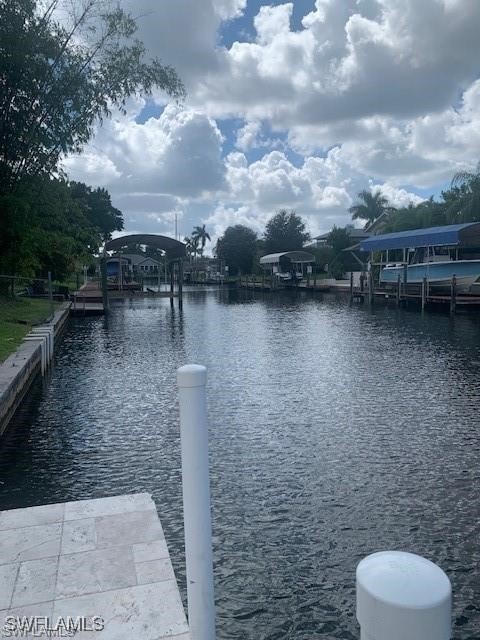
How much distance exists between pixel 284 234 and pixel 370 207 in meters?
14.5

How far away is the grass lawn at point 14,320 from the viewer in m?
12.3

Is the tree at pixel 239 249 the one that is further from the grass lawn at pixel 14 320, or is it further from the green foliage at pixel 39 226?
the grass lawn at pixel 14 320

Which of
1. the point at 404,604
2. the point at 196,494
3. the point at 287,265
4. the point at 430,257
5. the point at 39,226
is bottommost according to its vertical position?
Result: the point at 196,494

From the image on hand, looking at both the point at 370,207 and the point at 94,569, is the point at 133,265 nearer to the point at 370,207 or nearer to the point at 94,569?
the point at 370,207

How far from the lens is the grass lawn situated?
1231 cm

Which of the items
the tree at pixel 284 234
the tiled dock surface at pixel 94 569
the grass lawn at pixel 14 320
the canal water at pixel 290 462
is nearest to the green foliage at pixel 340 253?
the tree at pixel 284 234

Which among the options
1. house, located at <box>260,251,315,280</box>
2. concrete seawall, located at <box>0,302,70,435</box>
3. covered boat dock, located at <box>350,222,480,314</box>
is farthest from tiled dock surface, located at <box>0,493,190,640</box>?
house, located at <box>260,251,315,280</box>

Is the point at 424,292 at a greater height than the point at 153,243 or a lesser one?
lesser

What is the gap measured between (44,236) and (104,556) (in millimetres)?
19086

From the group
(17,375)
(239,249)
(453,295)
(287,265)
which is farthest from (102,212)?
(17,375)

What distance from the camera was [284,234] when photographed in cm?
6881

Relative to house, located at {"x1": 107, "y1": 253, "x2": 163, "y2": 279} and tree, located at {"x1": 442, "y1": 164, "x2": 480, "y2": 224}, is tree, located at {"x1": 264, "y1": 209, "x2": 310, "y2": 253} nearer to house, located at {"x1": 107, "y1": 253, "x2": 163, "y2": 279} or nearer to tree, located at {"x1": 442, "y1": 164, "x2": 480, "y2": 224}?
house, located at {"x1": 107, "y1": 253, "x2": 163, "y2": 279}

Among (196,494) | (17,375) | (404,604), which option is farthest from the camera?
(17,375)

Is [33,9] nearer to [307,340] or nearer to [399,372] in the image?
[307,340]
